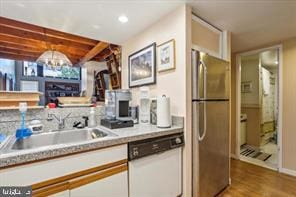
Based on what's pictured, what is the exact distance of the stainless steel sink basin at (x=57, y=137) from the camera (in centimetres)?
140

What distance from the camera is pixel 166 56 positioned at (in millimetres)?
1863

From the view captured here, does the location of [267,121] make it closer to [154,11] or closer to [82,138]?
[154,11]

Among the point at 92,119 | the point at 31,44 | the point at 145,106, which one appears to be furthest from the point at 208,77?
the point at 31,44

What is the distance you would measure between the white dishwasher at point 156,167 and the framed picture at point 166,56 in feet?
2.52

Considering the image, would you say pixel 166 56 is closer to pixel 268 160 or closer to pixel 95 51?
pixel 95 51

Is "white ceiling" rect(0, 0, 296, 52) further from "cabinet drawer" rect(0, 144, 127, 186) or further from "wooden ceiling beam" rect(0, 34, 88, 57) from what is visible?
"cabinet drawer" rect(0, 144, 127, 186)

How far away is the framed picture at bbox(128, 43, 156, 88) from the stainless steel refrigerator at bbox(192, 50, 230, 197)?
0.55m

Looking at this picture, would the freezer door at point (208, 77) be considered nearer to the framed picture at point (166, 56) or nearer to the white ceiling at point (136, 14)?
the framed picture at point (166, 56)

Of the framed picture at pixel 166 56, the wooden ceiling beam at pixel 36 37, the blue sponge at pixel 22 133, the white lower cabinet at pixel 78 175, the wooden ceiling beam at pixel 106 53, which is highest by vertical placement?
the wooden ceiling beam at pixel 36 37

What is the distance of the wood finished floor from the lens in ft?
6.65

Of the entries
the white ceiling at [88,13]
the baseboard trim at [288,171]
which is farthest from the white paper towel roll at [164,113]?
the baseboard trim at [288,171]

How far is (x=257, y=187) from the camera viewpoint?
7.07 feet

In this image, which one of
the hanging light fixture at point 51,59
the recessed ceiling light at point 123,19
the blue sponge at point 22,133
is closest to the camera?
the blue sponge at point 22,133

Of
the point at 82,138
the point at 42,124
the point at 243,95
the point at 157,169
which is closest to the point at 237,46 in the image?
the point at 243,95
